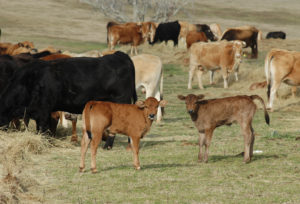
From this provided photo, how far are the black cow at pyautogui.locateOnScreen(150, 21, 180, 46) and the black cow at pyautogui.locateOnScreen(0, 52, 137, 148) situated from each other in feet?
104

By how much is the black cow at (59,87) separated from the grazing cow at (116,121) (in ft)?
6.67

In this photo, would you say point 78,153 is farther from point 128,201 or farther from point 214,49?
point 214,49

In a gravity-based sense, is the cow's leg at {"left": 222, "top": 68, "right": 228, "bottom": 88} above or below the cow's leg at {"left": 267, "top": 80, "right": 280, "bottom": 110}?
below

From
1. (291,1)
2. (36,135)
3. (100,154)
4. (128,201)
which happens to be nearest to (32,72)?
(36,135)

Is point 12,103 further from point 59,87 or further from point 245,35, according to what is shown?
point 245,35

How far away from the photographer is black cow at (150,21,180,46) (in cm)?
4391

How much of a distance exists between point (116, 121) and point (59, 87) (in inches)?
102

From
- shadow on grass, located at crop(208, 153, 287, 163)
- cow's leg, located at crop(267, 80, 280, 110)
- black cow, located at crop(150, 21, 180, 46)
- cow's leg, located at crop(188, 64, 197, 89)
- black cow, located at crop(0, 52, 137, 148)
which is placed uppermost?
black cow, located at crop(0, 52, 137, 148)

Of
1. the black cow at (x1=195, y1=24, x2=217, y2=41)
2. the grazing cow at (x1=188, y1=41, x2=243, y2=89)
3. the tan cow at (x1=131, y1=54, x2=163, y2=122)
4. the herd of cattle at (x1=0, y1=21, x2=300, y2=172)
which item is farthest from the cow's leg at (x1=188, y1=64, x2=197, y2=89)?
the black cow at (x1=195, y1=24, x2=217, y2=41)

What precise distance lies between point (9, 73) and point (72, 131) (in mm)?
1994

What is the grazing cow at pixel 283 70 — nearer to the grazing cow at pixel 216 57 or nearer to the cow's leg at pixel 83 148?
the grazing cow at pixel 216 57

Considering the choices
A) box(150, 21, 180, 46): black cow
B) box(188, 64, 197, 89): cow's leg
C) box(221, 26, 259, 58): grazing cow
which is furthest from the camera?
box(150, 21, 180, 46): black cow

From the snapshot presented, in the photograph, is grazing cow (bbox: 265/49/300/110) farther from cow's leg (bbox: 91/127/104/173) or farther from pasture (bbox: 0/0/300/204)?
cow's leg (bbox: 91/127/104/173)

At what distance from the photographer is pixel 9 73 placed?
13328 millimetres
